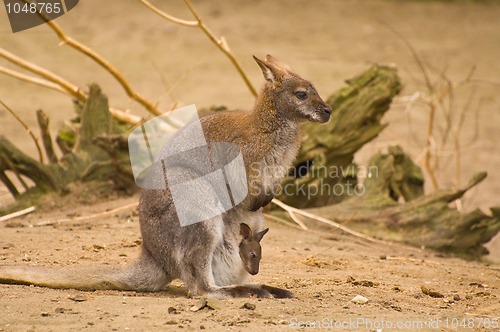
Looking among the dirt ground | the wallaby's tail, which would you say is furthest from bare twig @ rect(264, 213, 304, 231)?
the wallaby's tail

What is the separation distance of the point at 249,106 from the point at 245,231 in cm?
709

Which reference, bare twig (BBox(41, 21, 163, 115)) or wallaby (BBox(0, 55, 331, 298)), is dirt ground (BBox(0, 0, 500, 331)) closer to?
wallaby (BBox(0, 55, 331, 298))

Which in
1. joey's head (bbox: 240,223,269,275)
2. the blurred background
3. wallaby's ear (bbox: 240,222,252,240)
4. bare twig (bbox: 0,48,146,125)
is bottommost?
joey's head (bbox: 240,223,269,275)

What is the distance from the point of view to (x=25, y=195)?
25.8ft

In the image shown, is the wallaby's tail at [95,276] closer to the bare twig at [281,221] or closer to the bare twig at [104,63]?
the bare twig at [281,221]

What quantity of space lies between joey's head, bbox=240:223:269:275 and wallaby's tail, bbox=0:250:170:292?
514mm

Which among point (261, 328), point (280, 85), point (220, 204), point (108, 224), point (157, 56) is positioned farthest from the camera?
point (157, 56)

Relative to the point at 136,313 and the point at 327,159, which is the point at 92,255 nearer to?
the point at 136,313

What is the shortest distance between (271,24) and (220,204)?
39.4 ft

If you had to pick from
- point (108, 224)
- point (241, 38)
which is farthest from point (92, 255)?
point (241, 38)

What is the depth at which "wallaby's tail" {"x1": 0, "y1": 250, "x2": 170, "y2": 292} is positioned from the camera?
17.3ft

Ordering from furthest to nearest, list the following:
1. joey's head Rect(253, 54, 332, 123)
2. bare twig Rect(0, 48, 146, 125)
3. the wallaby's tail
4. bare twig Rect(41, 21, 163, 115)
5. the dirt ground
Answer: bare twig Rect(0, 48, 146, 125) < bare twig Rect(41, 21, 163, 115) < joey's head Rect(253, 54, 332, 123) < the wallaby's tail < the dirt ground

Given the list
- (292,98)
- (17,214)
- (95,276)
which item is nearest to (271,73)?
(292,98)

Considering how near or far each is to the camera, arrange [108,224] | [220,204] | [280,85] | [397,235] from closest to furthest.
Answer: [220,204], [280,85], [108,224], [397,235]
